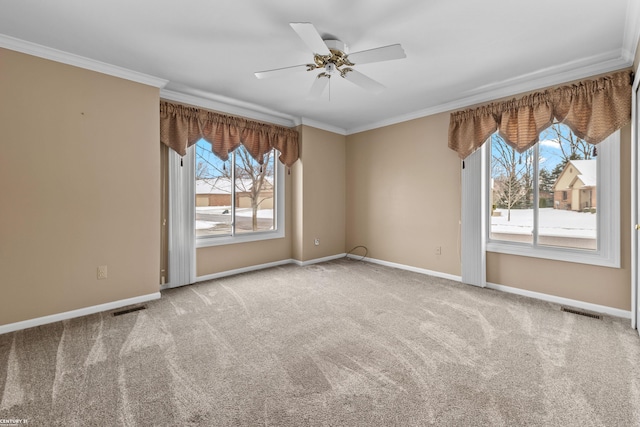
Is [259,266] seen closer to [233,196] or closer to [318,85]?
[233,196]

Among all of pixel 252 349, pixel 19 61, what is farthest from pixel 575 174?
pixel 19 61

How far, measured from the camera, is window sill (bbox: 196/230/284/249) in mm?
4020

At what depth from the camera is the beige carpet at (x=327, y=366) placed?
1546mm

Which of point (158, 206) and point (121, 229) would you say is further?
point (158, 206)

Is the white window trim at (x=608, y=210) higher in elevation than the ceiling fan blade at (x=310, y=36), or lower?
lower

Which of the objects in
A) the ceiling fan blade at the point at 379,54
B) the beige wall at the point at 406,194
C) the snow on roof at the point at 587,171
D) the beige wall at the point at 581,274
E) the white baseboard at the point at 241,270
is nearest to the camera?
the ceiling fan blade at the point at 379,54

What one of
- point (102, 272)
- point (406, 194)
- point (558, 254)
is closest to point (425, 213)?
point (406, 194)

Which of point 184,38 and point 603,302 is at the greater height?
point 184,38

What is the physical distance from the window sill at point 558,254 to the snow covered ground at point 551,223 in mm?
173

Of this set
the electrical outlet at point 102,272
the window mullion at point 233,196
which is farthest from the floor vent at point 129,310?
the window mullion at point 233,196

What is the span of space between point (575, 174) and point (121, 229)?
195 inches

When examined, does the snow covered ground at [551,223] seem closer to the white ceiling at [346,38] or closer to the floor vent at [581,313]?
Answer: the floor vent at [581,313]

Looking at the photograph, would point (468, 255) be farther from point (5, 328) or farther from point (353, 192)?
point (5, 328)

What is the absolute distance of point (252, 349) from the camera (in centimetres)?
220
